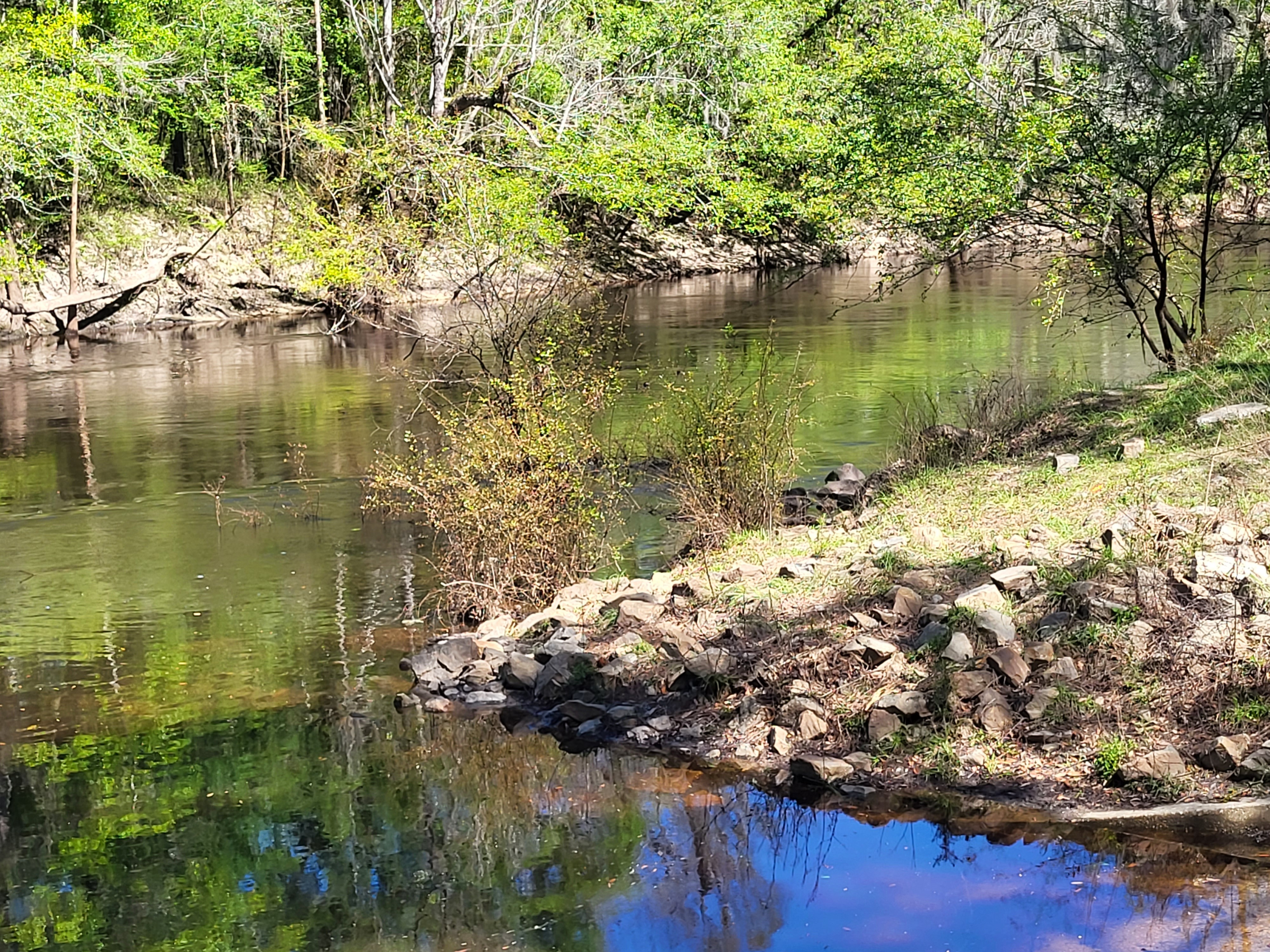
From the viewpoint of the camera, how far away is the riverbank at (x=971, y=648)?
22.9 feet

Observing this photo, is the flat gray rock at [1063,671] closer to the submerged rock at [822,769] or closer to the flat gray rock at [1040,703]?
the flat gray rock at [1040,703]

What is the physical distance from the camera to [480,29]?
35.1m

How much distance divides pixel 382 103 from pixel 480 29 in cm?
636

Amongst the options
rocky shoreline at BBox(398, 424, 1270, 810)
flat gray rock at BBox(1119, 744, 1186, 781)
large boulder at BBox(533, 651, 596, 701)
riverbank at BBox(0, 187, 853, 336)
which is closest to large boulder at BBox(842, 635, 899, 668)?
rocky shoreline at BBox(398, 424, 1270, 810)

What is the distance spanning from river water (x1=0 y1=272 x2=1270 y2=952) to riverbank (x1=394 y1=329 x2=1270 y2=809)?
15.6 inches

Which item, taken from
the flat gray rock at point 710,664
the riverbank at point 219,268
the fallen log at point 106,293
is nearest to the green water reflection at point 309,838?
the flat gray rock at point 710,664

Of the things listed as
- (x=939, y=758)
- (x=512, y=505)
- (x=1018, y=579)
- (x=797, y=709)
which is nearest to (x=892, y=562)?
(x=1018, y=579)

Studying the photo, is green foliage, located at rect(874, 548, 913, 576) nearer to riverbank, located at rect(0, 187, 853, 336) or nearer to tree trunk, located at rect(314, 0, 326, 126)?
riverbank, located at rect(0, 187, 853, 336)

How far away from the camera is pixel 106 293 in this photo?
3328cm

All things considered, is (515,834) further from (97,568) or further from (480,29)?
(480,29)

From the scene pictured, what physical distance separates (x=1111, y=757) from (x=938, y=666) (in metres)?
1.06

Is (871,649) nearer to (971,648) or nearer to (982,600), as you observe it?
(971,648)

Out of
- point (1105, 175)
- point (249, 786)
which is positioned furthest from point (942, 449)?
point (249, 786)

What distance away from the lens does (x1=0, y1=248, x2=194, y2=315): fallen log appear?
31531 millimetres
